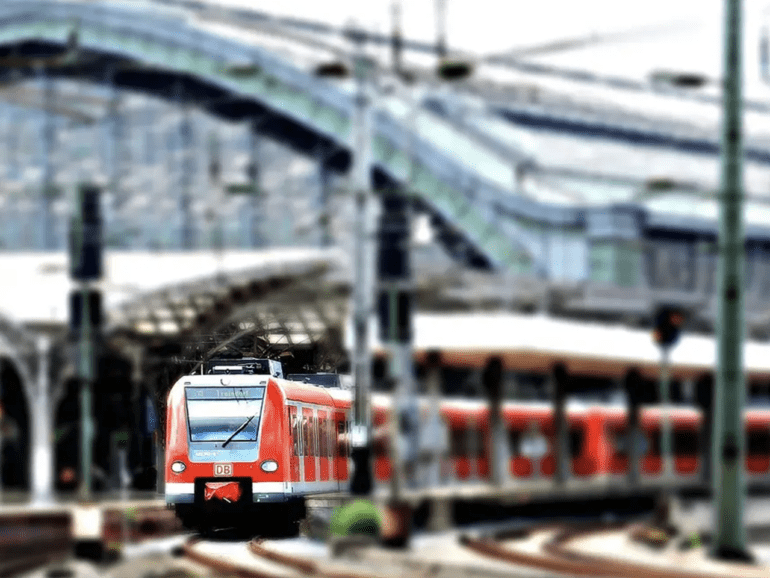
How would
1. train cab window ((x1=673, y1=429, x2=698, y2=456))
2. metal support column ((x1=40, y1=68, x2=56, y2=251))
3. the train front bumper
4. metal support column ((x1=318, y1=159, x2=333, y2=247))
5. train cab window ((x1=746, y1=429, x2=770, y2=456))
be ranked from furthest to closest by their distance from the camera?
metal support column ((x1=40, y1=68, x2=56, y2=251)) → metal support column ((x1=318, y1=159, x2=333, y2=247)) → train cab window ((x1=746, y1=429, x2=770, y2=456)) → train cab window ((x1=673, y1=429, x2=698, y2=456)) → the train front bumper

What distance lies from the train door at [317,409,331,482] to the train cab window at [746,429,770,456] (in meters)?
55.1

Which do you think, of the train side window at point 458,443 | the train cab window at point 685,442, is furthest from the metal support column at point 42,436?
the train cab window at point 685,442

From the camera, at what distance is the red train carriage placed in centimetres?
450

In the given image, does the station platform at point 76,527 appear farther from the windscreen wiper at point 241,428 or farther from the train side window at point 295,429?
the train side window at point 295,429

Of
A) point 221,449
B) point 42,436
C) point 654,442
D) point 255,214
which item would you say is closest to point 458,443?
point 654,442

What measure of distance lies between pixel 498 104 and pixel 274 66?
3661 cm

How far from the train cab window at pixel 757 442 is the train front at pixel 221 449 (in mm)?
55463

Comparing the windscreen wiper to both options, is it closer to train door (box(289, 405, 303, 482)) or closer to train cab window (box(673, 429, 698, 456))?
train door (box(289, 405, 303, 482))

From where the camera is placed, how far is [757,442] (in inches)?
2334

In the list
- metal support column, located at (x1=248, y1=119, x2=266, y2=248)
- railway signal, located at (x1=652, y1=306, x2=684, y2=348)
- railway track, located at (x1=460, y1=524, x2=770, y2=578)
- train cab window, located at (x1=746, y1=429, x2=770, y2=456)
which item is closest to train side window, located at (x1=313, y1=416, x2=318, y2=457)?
railway signal, located at (x1=652, y1=306, x2=684, y2=348)

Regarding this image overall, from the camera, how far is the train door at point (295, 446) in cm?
465

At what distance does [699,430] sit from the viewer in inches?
2207

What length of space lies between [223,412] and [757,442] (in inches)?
2224

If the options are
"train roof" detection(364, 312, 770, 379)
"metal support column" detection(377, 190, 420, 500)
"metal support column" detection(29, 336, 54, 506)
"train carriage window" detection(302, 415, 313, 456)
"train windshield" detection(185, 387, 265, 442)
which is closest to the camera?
"train windshield" detection(185, 387, 265, 442)
